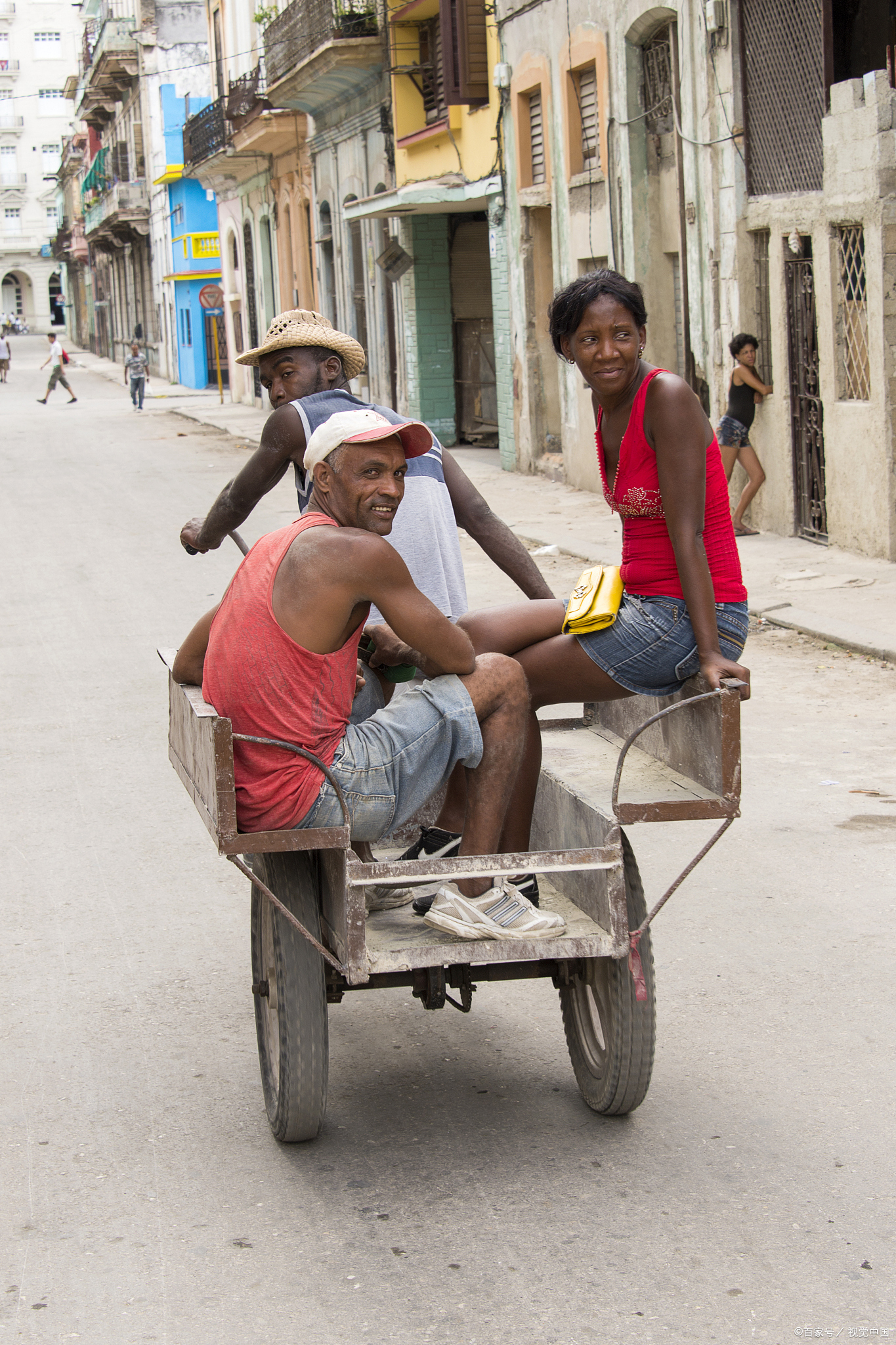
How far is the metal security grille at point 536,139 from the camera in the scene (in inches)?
736

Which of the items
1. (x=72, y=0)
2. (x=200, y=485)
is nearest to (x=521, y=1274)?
(x=200, y=485)

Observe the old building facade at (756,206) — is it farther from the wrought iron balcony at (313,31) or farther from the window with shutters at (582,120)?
the wrought iron balcony at (313,31)

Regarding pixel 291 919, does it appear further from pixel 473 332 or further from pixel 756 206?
pixel 473 332

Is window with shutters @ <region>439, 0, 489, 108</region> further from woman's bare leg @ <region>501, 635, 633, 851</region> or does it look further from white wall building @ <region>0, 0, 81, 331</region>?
white wall building @ <region>0, 0, 81, 331</region>

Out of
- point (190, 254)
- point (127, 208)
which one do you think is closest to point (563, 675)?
point (190, 254)

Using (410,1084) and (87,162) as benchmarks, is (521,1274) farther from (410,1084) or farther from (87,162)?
(87,162)

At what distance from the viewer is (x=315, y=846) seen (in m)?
3.46

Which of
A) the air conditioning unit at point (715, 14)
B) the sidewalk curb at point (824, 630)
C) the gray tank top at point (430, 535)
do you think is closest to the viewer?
the gray tank top at point (430, 535)

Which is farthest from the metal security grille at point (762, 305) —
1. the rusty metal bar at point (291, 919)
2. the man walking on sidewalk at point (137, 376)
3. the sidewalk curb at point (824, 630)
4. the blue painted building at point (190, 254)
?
the blue painted building at point (190, 254)

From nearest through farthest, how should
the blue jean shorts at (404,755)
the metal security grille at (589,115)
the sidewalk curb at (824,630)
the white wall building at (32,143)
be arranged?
the blue jean shorts at (404,755), the sidewalk curb at (824,630), the metal security grille at (589,115), the white wall building at (32,143)

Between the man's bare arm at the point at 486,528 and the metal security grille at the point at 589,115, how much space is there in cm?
1297

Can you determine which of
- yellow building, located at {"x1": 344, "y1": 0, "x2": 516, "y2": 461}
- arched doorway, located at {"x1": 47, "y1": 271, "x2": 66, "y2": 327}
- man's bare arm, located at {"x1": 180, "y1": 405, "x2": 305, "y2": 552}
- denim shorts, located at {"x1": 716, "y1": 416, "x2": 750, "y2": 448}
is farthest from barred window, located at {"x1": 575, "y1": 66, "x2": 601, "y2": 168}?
arched doorway, located at {"x1": 47, "y1": 271, "x2": 66, "y2": 327}

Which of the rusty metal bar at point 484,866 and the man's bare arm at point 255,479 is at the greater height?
the man's bare arm at point 255,479

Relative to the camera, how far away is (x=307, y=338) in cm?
482
